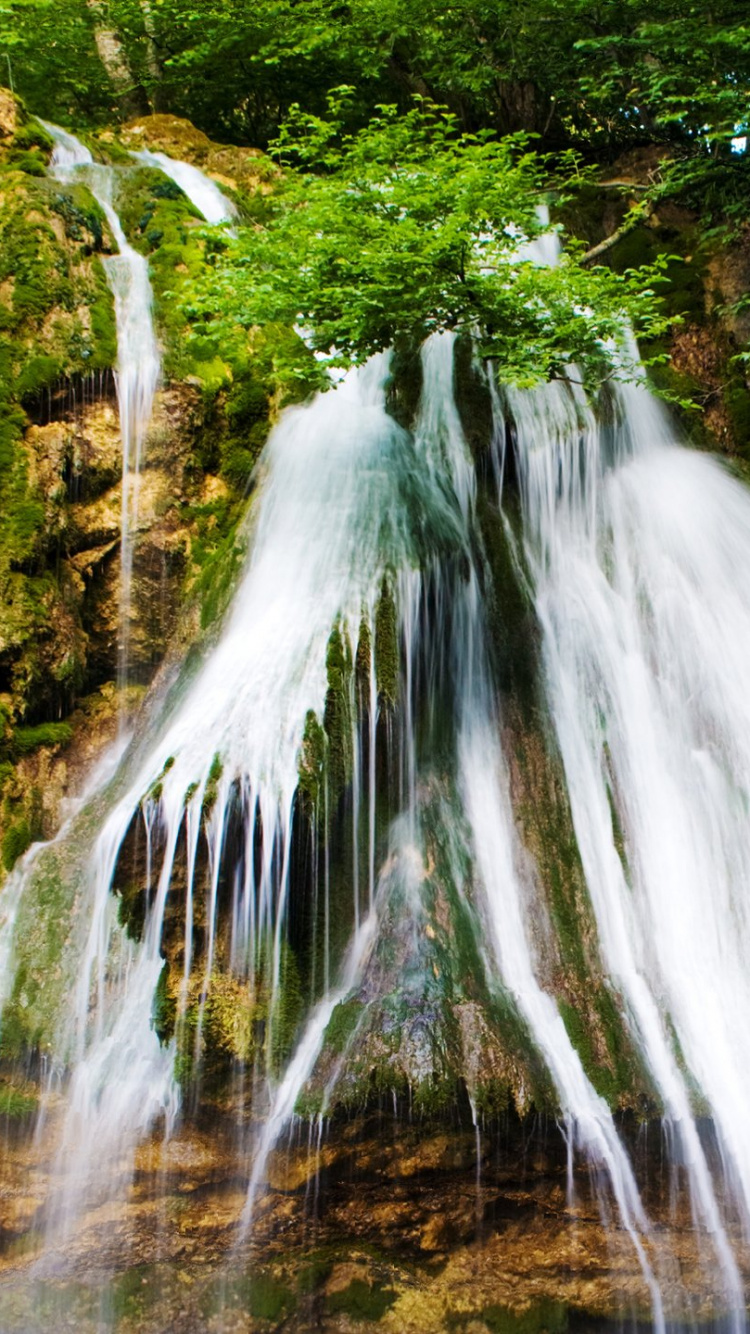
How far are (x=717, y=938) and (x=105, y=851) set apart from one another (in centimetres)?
398

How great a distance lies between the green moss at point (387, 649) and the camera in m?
6.53

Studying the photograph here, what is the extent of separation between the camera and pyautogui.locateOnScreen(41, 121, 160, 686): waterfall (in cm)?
802

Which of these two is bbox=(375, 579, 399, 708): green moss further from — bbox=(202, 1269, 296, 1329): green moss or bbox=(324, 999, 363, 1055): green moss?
bbox=(202, 1269, 296, 1329): green moss

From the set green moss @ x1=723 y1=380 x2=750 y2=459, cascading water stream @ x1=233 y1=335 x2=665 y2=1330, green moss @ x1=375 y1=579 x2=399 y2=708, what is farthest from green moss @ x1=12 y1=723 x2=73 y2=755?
green moss @ x1=723 y1=380 x2=750 y2=459

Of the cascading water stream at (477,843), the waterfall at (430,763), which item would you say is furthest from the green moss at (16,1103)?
the cascading water stream at (477,843)

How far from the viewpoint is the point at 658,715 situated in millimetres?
7246

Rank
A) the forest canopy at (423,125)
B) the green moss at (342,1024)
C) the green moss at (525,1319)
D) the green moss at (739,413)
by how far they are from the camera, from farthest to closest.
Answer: the green moss at (739,413) → the forest canopy at (423,125) → the green moss at (342,1024) → the green moss at (525,1319)

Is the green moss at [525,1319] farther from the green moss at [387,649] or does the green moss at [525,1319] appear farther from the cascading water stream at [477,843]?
the green moss at [387,649]

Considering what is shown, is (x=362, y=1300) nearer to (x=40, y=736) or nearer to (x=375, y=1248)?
(x=375, y=1248)

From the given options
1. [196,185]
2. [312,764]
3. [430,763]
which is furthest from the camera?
[196,185]

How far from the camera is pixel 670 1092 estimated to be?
5.51m

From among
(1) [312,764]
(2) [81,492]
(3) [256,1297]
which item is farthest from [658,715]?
(2) [81,492]

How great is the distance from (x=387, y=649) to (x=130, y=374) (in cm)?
378

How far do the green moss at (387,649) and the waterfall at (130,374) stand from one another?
2.33 meters
